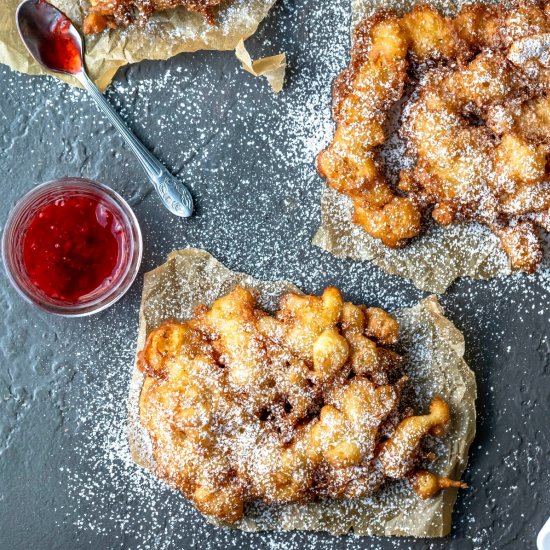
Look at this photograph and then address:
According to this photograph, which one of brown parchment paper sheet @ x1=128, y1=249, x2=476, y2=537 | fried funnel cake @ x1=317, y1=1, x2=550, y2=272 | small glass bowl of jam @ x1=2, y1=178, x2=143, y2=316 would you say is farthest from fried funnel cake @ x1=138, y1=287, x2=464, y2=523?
fried funnel cake @ x1=317, y1=1, x2=550, y2=272

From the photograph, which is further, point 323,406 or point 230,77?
point 230,77

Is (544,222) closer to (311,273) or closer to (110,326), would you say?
(311,273)

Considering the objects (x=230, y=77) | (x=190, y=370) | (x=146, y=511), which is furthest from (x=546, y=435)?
(x=230, y=77)

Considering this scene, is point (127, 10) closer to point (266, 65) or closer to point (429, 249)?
point (266, 65)

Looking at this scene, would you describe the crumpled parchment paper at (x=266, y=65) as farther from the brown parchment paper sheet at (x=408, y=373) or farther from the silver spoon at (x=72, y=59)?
the brown parchment paper sheet at (x=408, y=373)

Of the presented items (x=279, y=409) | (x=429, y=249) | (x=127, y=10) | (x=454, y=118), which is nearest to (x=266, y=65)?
(x=127, y=10)

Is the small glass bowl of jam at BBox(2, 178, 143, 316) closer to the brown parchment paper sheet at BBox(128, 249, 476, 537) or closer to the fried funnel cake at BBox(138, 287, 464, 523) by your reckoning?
the brown parchment paper sheet at BBox(128, 249, 476, 537)

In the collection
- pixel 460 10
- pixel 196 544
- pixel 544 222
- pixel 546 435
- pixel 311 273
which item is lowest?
pixel 546 435
